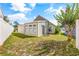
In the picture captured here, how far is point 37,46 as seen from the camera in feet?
4.57

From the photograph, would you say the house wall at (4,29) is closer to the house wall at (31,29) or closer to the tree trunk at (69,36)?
the house wall at (31,29)

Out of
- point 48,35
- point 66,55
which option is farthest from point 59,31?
point 66,55

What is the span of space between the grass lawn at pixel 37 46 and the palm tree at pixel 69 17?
83 mm

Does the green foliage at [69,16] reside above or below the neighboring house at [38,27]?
above

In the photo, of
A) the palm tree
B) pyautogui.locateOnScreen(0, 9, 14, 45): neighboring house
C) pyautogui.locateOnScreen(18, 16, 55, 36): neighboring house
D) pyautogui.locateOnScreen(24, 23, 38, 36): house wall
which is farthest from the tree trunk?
pyautogui.locateOnScreen(0, 9, 14, 45): neighboring house

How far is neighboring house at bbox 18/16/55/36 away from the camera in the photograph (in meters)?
1.39

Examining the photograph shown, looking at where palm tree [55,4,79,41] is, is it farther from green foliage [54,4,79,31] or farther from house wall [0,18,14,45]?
house wall [0,18,14,45]

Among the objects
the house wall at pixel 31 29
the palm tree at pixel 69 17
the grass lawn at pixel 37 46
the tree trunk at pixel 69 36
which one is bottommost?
the grass lawn at pixel 37 46

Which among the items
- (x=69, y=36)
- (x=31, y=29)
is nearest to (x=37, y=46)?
(x=31, y=29)

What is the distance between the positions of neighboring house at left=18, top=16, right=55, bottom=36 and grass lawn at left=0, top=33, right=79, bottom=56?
34 millimetres

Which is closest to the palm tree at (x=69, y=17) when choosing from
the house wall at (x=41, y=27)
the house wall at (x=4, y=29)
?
the house wall at (x=41, y=27)

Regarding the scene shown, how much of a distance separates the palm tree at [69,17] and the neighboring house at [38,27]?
90 mm

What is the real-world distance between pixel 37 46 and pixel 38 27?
16 centimetres

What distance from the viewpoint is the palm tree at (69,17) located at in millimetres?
1395
